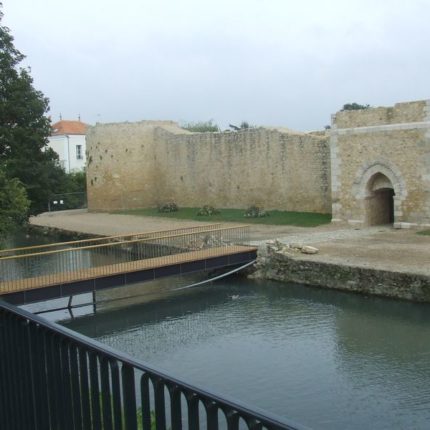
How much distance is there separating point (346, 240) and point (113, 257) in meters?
7.31

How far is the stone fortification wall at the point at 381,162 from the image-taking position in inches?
770

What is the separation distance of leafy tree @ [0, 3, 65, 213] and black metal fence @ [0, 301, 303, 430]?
1211 cm

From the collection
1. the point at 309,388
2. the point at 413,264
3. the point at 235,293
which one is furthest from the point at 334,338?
the point at 235,293

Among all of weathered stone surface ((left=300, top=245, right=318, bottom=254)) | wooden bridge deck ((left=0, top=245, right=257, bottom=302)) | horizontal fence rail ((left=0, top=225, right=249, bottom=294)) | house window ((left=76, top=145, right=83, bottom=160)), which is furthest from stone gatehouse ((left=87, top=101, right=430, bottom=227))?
house window ((left=76, top=145, right=83, bottom=160))

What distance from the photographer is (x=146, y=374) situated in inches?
90.6

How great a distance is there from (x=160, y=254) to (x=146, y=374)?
15.4 m

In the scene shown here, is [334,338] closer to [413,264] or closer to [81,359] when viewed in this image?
[413,264]

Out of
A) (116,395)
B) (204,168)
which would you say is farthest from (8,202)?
(204,168)

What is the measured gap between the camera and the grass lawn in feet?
75.8

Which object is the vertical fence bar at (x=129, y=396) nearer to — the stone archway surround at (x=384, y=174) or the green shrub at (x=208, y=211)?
the stone archway surround at (x=384, y=174)

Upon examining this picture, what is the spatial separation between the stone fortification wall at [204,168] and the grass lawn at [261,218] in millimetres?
722

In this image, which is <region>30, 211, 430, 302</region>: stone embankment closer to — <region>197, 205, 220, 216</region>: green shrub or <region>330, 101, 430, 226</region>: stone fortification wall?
<region>330, 101, 430, 226</region>: stone fortification wall

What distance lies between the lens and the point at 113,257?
19750 mm

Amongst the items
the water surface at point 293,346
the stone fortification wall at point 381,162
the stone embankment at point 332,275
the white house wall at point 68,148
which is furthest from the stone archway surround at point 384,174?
the white house wall at point 68,148
